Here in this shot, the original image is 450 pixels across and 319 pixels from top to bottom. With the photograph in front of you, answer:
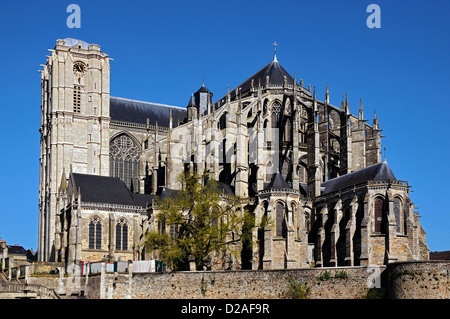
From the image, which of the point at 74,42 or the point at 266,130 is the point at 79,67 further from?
the point at 266,130

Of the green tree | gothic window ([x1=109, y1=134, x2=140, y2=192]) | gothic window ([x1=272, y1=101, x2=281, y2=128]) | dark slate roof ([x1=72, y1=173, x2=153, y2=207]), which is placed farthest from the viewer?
gothic window ([x1=109, y1=134, x2=140, y2=192])

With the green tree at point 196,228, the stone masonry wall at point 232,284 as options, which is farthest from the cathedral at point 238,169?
the stone masonry wall at point 232,284

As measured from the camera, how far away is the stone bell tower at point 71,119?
7919 centimetres

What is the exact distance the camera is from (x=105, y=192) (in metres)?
66.8

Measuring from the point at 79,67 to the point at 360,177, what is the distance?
3580 centimetres

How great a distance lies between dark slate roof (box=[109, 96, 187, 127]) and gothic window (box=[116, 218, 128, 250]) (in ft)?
75.2

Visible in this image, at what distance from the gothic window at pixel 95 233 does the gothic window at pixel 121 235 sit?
1.56 meters

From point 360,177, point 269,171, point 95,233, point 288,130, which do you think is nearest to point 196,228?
point 95,233

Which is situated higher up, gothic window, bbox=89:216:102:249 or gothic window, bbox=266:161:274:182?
gothic window, bbox=266:161:274:182

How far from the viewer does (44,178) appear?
270 feet

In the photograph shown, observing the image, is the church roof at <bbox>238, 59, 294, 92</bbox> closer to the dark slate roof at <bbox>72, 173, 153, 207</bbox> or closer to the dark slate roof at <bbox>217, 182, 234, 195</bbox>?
the dark slate roof at <bbox>217, 182, 234, 195</bbox>

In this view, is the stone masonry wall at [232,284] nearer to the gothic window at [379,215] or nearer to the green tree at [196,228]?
the green tree at [196,228]

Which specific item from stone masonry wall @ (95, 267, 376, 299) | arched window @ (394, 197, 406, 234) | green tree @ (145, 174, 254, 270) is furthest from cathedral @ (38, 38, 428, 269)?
stone masonry wall @ (95, 267, 376, 299)

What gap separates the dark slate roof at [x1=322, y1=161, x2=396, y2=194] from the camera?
58.6 meters
